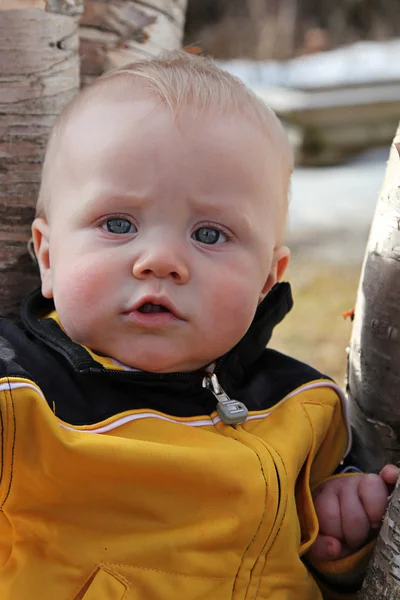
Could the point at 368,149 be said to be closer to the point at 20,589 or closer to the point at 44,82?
the point at 44,82

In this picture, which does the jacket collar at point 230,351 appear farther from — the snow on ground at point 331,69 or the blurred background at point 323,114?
the snow on ground at point 331,69

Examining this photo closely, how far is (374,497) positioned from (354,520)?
2.3 inches

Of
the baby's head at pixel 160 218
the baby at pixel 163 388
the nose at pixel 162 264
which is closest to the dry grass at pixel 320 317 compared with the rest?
the baby at pixel 163 388

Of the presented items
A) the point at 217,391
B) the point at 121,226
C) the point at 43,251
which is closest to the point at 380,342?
the point at 217,391

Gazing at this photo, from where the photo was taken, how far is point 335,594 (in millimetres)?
1562

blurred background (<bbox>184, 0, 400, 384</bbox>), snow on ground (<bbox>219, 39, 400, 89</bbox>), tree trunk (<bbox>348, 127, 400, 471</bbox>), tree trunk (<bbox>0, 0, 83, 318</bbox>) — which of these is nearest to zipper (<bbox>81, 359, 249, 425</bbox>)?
tree trunk (<bbox>348, 127, 400, 471</bbox>)

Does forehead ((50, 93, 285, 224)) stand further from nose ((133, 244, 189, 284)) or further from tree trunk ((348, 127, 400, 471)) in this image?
tree trunk ((348, 127, 400, 471))

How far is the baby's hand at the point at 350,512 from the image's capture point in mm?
1505

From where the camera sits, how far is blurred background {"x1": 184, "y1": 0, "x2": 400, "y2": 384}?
4473 mm

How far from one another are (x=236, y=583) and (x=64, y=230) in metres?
0.72

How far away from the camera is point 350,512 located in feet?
4.97

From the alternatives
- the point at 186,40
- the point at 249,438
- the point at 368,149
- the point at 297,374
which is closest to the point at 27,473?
the point at 249,438

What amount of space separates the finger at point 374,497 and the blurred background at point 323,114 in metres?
1.27

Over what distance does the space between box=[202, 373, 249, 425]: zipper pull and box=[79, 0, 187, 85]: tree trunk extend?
0.96 m
